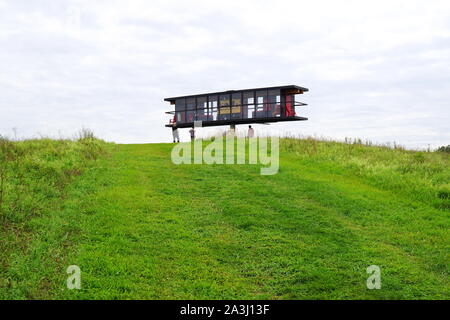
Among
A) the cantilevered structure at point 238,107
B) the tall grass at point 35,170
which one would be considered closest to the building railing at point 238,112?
the cantilevered structure at point 238,107

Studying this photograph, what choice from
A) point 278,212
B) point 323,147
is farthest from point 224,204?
point 323,147

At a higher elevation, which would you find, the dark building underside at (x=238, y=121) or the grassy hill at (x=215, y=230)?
A: the dark building underside at (x=238, y=121)

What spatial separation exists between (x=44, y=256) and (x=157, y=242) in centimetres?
254

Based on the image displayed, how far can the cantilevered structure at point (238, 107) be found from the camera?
108 ft

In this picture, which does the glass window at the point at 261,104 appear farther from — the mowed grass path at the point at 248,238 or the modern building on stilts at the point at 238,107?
the mowed grass path at the point at 248,238

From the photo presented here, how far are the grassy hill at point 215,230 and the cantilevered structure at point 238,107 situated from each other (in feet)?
46.6

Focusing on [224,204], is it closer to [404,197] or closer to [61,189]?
[61,189]

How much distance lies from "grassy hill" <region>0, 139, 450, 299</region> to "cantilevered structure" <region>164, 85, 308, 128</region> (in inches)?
559

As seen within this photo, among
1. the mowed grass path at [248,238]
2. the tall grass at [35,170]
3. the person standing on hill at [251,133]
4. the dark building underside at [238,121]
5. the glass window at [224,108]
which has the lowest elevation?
the mowed grass path at [248,238]

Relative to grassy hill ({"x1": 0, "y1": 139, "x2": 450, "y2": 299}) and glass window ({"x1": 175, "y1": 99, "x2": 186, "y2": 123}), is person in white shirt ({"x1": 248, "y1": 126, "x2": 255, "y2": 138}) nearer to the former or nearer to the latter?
glass window ({"x1": 175, "y1": 99, "x2": 186, "y2": 123})

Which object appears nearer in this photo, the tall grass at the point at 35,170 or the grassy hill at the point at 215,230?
the grassy hill at the point at 215,230

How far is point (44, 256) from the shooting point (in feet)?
30.6

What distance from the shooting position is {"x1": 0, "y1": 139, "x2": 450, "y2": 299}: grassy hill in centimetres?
842
